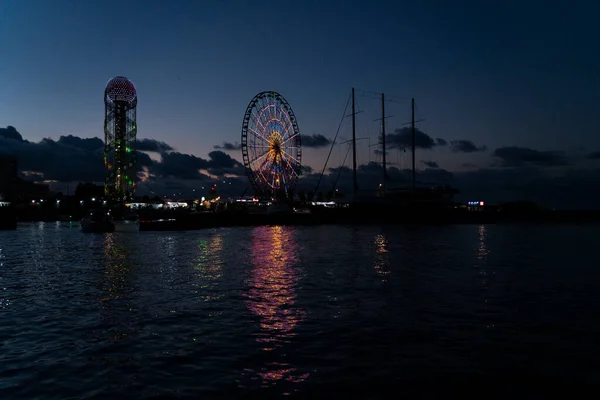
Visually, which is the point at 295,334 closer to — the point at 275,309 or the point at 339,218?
the point at 275,309

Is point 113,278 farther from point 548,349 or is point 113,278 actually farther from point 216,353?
point 548,349

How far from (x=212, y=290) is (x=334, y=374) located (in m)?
13.7

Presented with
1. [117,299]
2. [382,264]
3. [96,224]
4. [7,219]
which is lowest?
[382,264]

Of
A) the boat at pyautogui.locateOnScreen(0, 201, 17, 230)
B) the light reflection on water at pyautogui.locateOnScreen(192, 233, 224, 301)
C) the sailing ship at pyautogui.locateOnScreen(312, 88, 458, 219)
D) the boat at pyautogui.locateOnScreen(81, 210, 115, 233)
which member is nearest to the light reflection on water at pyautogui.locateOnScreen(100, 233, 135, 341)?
the light reflection on water at pyautogui.locateOnScreen(192, 233, 224, 301)

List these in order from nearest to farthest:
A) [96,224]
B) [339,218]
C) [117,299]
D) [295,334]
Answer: [295,334] < [117,299] < [96,224] < [339,218]

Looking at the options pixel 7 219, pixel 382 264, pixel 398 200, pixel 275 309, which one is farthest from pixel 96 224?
pixel 398 200

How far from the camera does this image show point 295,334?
1521 cm

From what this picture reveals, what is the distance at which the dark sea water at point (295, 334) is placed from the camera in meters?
10.8

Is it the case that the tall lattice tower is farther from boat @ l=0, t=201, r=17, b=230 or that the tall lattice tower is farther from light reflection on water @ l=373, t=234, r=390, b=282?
light reflection on water @ l=373, t=234, r=390, b=282

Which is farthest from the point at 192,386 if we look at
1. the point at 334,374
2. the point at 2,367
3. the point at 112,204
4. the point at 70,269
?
the point at 112,204

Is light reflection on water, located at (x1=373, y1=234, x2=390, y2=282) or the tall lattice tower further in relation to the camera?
the tall lattice tower

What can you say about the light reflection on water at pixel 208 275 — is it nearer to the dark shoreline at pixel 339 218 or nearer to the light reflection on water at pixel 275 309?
the light reflection on water at pixel 275 309

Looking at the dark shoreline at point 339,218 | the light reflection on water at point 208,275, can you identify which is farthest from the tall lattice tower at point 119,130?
the light reflection on water at point 208,275

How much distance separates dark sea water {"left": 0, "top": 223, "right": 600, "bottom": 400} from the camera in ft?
35.5
